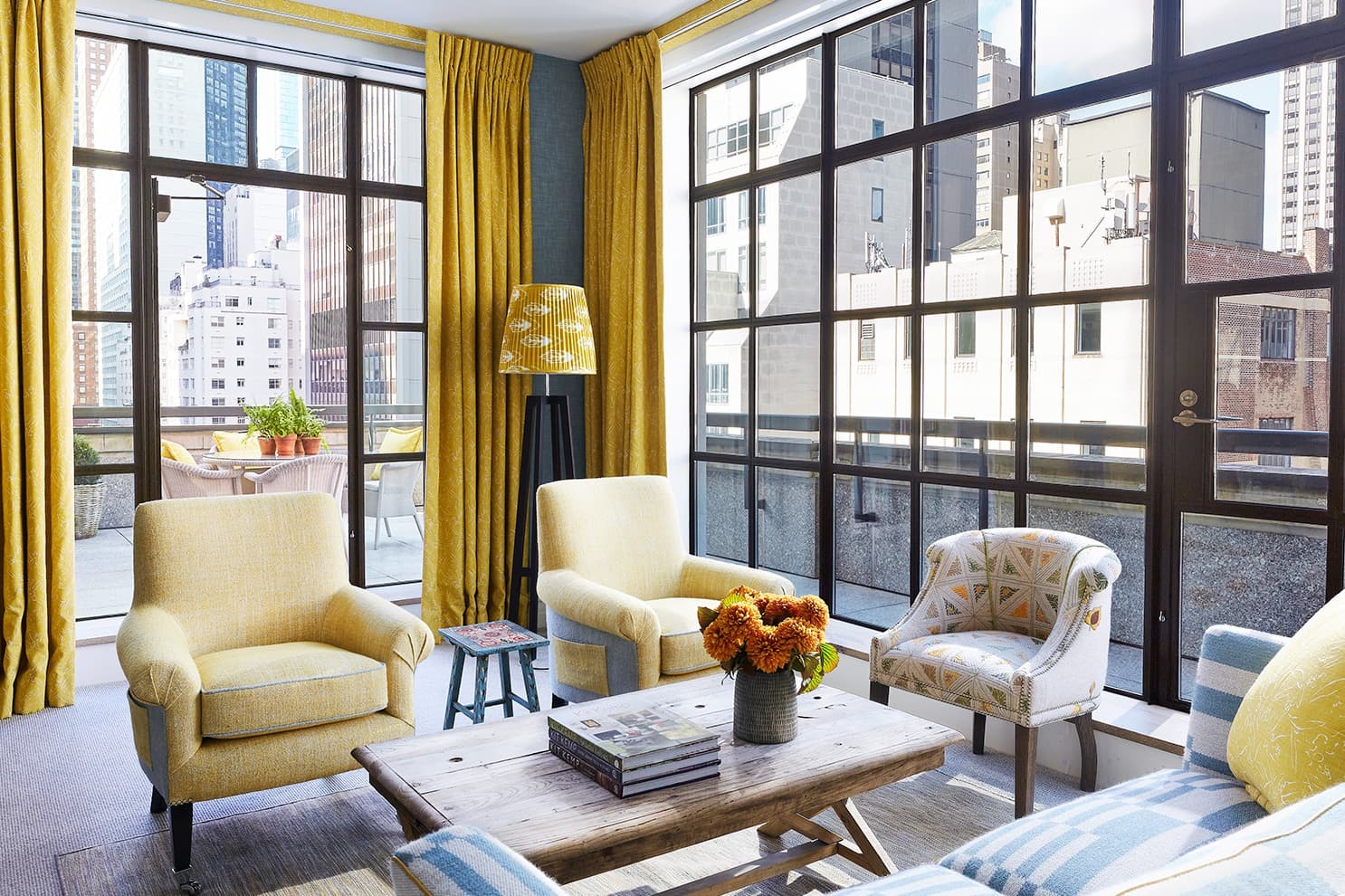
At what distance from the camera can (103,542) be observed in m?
4.29

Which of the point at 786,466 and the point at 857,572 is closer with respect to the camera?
the point at 857,572

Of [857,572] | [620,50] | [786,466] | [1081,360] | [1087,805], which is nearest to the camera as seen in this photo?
[1087,805]

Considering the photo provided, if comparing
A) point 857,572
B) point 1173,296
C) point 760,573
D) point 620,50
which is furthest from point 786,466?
point 620,50

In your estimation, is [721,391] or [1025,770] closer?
[1025,770]

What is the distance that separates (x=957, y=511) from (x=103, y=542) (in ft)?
11.7

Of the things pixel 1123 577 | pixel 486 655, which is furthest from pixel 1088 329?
pixel 486 655

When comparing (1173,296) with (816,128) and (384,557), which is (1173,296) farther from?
(384,557)

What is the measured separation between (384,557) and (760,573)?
237cm

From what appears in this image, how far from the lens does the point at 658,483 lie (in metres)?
3.93

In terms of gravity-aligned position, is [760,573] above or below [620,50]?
below

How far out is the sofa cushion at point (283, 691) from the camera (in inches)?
100

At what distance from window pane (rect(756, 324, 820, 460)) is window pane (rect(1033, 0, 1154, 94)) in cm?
140

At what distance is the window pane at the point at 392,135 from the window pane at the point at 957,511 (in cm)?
296

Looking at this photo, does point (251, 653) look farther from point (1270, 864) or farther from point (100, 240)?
point (1270, 864)
